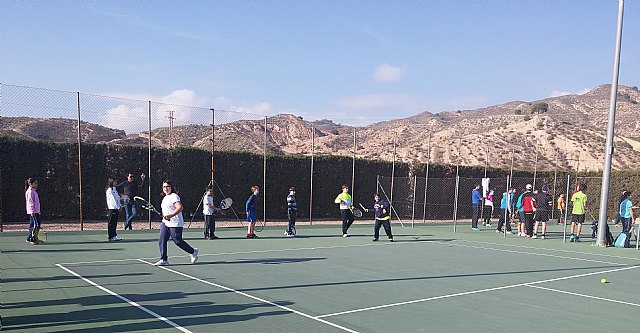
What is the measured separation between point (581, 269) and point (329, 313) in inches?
315

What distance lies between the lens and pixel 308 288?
9883 millimetres

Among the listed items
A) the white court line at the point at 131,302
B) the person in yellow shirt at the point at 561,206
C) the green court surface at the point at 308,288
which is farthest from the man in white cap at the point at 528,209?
the white court line at the point at 131,302

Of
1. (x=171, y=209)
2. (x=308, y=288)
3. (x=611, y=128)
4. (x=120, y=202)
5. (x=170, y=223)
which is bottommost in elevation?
(x=308, y=288)

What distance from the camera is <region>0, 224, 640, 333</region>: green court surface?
753cm

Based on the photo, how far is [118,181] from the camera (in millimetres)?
23156

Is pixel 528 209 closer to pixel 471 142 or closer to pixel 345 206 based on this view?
pixel 345 206

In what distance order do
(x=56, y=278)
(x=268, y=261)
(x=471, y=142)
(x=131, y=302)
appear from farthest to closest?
(x=471, y=142), (x=268, y=261), (x=56, y=278), (x=131, y=302)

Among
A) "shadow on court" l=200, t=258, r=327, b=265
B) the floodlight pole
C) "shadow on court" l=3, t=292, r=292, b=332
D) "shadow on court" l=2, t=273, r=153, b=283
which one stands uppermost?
the floodlight pole

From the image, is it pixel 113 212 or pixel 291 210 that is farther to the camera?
pixel 291 210

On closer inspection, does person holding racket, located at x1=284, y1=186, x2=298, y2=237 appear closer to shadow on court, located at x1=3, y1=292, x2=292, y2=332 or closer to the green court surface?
the green court surface

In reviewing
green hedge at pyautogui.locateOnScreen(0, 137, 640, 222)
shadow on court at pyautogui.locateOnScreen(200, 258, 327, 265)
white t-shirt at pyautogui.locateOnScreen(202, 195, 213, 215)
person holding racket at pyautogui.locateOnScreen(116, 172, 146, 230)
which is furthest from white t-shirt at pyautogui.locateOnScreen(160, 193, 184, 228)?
green hedge at pyautogui.locateOnScreen(0, 137, 640, 222)

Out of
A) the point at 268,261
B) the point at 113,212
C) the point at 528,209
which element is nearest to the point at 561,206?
the point at 528,209

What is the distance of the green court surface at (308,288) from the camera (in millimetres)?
7527

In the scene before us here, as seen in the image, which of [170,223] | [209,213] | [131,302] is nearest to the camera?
[131,302]
